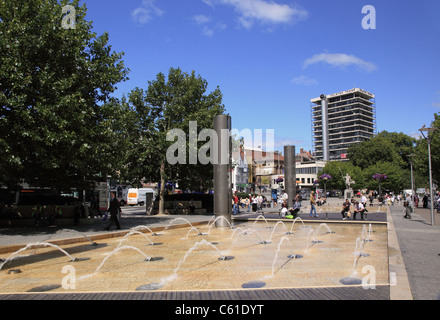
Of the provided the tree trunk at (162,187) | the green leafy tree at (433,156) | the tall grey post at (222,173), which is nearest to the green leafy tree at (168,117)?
the tree trunk at (162,187)

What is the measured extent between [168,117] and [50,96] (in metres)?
12.7

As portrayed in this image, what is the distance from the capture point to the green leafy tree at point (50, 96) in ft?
46.4

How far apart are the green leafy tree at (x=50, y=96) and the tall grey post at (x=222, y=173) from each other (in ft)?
17.7

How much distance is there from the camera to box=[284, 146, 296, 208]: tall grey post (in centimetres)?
3471

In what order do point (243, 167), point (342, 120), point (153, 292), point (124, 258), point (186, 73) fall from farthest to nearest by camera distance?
1. point (342, 120)
2. point (243, 167)
3. point (186, 73)
4. point (124, 258)
5. point (153, 292)

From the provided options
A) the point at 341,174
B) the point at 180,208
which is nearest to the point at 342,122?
the point at 341,174

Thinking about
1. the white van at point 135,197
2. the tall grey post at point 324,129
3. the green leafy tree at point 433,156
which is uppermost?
the tall grey post at point 324,129

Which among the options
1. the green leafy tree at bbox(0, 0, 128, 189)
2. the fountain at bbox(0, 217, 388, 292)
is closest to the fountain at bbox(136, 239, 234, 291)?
the fountain at bbox(0, 217, 388, 292)

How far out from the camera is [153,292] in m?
6.36

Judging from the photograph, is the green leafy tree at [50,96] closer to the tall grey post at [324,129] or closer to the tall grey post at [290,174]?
the tall grey post at [290,174]

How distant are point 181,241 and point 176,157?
45.3ft

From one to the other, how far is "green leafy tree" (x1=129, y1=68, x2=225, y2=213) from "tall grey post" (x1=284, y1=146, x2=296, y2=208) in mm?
9113

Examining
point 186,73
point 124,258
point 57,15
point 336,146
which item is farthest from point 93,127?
point 336,146

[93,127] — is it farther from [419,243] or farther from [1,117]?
[419,243]
